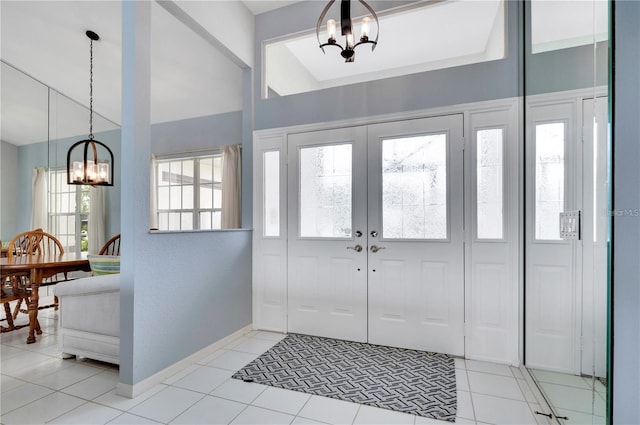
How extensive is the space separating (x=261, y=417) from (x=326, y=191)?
205 centimetres

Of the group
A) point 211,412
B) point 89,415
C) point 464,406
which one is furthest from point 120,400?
point 464,406

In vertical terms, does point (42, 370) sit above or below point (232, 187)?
below

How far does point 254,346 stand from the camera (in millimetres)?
2969

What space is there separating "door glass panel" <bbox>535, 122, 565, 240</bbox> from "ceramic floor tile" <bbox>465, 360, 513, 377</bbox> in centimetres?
113

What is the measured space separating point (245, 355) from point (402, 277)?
1641 mm

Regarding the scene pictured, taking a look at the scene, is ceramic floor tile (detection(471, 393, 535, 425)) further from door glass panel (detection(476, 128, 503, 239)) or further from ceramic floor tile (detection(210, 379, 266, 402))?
ceramic floor tile (detection(210, 379, 266, 402))

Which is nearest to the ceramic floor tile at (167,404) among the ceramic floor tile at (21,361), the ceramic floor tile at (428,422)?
the ceramic floor tile at (21,361)

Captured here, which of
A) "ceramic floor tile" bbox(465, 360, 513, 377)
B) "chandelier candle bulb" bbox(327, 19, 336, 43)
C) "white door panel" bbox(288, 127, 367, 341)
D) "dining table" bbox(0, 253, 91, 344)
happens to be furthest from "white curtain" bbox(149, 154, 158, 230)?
"ceramic floor tile" bbox(465, 360, 513, 377)

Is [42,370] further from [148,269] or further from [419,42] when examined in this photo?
[419,42]

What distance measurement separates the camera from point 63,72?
4910 mm

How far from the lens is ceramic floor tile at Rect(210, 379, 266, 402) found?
2070 mm

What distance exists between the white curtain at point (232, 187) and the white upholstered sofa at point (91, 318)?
6.20 feet

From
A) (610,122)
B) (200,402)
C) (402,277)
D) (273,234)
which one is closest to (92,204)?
(273,234)

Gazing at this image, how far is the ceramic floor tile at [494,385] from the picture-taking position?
2125 mm
